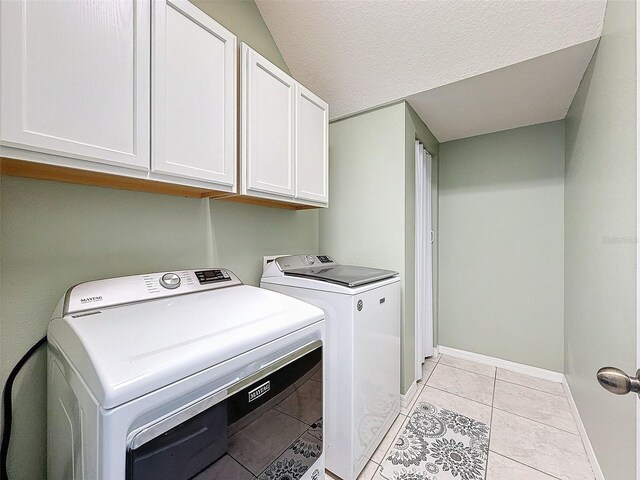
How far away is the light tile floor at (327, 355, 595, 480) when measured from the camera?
4.77 ft

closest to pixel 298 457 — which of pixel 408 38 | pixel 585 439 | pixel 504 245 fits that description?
pixel 585 439

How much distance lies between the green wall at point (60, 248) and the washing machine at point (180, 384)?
11cm

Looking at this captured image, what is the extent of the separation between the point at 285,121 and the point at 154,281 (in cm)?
107

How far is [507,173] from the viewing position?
2.54 meters

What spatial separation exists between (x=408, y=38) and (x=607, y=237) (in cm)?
152

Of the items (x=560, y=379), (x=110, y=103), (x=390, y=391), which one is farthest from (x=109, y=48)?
(x=560, y=379)

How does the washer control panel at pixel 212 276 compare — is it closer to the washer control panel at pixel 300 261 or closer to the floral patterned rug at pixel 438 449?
the washer control panel at pixel 300 261

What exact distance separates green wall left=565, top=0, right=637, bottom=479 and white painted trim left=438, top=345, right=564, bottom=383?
494mm

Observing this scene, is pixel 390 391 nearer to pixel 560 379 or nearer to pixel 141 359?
pixel 141 359

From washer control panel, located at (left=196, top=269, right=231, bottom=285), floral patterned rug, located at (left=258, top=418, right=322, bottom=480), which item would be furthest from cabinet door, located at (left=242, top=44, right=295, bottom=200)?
floral patterned rug, located at (left=258, top=418, right=322, bottom=480)

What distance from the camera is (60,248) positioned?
3.26ft

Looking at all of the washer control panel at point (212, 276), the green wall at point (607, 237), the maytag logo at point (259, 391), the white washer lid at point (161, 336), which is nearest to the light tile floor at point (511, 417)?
the green wall at point (607, 237)

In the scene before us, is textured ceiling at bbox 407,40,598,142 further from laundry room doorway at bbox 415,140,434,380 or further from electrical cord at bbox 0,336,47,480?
electrical cord at bbox 0,336,47,480

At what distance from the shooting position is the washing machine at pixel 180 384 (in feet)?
1.84
